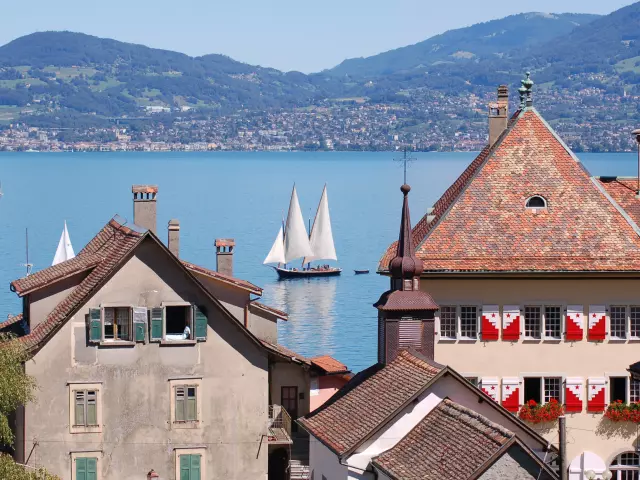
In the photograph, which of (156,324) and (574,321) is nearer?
(156,324)

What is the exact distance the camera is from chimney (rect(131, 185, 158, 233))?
46000mm

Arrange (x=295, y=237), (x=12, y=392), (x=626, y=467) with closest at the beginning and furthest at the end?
(x=12, y=392) → (x=626, y=467) → (x=295, y=237)

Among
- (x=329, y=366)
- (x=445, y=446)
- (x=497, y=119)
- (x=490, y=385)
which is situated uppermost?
(x=497, y=119)

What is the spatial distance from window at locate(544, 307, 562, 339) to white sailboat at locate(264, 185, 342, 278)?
125 m

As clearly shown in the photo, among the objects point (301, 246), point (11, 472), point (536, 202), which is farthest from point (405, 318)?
point (301, 246)

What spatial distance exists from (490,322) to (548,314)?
1651 millimetres

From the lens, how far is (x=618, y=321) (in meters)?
44.7

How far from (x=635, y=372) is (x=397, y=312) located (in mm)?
7561

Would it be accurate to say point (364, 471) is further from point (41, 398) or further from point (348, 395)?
point (41, 398)

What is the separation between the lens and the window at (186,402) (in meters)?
41.3

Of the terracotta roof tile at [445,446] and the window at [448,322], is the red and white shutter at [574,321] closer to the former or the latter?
the window at [448,322]

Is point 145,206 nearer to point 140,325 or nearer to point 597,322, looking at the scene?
point 140,325

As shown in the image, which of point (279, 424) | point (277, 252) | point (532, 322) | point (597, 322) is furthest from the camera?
point (277, 252)

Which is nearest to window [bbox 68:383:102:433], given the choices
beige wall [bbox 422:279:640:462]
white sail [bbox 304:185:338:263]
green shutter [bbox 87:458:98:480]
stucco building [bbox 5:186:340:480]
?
stucco building [bbox 5:186:340:480]
